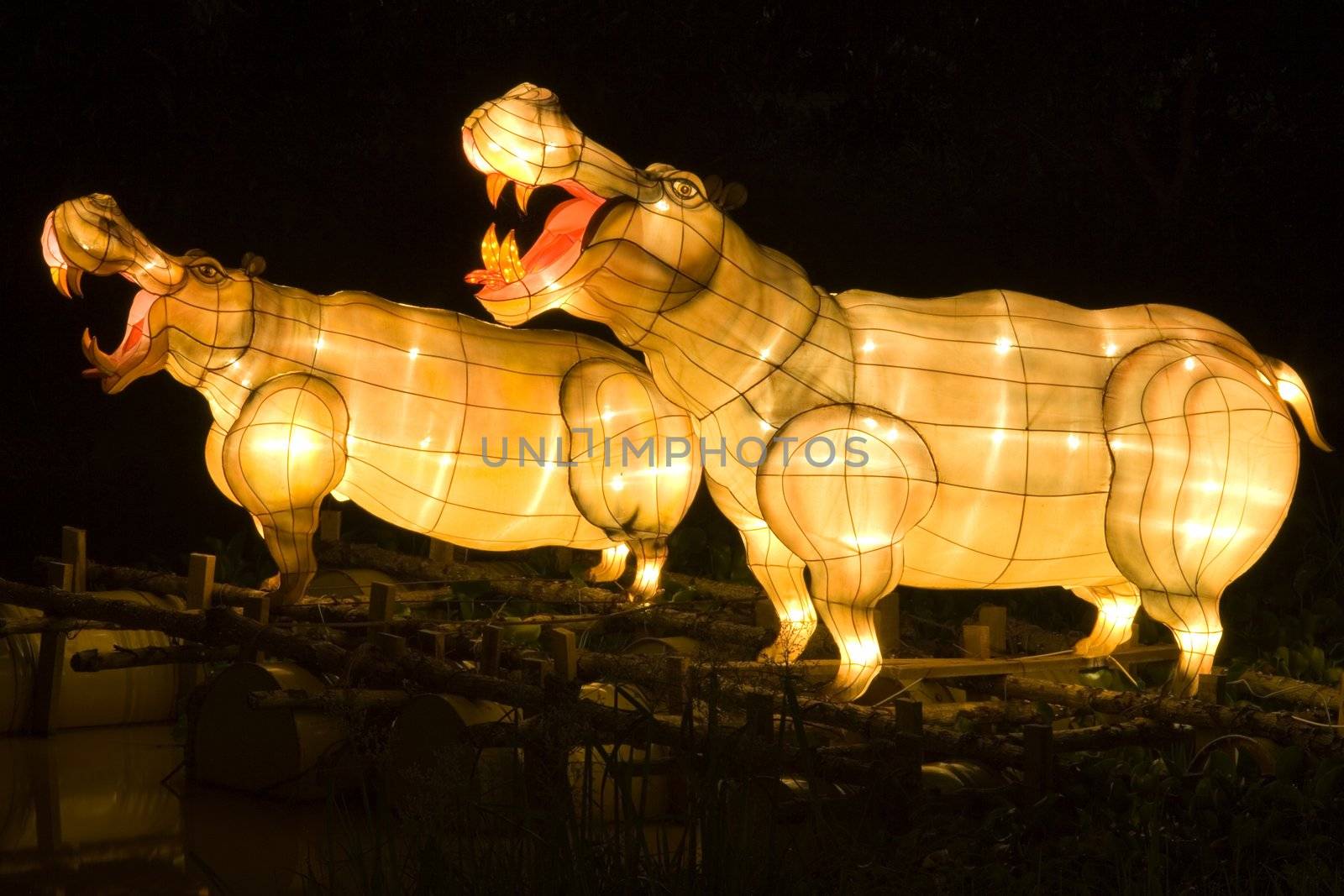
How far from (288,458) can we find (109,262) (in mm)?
891

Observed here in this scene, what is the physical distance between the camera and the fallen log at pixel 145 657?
4.60 meters

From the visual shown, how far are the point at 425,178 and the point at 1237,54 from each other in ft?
14.6

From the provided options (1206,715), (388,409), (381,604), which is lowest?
(1206,715)

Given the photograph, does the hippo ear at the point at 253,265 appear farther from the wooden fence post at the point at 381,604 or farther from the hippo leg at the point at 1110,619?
the hippo leg at the point at 1110,619

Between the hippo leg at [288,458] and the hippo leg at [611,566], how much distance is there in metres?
1.24

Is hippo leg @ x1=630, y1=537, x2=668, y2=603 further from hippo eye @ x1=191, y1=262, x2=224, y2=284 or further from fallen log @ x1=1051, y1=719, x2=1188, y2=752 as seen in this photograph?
fallen log @ x1=1051, y1=719, x2=1188, y2=752

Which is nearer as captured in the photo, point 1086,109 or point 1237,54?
point 1237,54

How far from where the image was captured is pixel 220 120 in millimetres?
8039

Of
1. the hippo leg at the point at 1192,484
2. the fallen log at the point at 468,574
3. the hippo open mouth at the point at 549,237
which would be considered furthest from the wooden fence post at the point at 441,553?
the hippo leg at the point at 1192,484

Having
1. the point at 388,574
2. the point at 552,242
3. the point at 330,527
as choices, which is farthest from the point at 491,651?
the point at 330,527

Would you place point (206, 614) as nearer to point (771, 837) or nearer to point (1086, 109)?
point (771, 837)

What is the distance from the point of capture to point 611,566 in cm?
→ 594

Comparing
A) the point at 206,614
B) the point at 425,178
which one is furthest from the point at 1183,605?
the point at 425,178

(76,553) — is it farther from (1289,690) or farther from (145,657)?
(1289,690)
